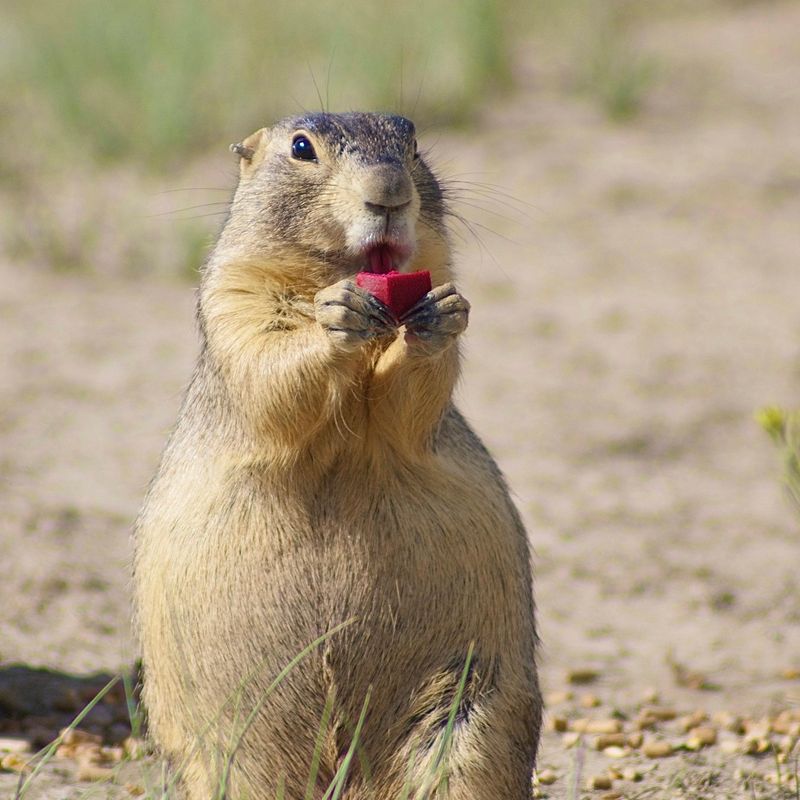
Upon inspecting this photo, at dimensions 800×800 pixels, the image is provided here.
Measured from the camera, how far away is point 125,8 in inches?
483

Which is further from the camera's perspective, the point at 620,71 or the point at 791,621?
the point at 620,71

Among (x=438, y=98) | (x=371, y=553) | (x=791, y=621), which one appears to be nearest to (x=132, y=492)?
(x=791, y=621)

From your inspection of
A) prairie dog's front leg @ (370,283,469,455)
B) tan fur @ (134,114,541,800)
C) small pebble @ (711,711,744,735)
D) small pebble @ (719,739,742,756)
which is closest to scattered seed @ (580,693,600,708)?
small pebble @ (711,711,744,735)

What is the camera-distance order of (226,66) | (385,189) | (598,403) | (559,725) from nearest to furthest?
(385,189)
(559,725)
(598,403)
(226,66)

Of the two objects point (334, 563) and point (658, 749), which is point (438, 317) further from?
point (658, 749)

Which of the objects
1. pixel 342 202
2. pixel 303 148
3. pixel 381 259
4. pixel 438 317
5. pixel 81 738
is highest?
pixel 303 148

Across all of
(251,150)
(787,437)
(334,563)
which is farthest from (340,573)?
(787,437)

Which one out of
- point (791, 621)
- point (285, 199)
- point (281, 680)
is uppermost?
point (285, 199)

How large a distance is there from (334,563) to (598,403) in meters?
4.66

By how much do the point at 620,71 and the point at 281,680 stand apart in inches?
352

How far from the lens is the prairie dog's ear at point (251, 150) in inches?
168

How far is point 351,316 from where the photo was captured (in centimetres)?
341

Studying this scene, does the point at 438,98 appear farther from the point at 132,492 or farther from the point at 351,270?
the point at 351,270

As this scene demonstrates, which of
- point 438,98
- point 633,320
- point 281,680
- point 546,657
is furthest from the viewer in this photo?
point 438,98
